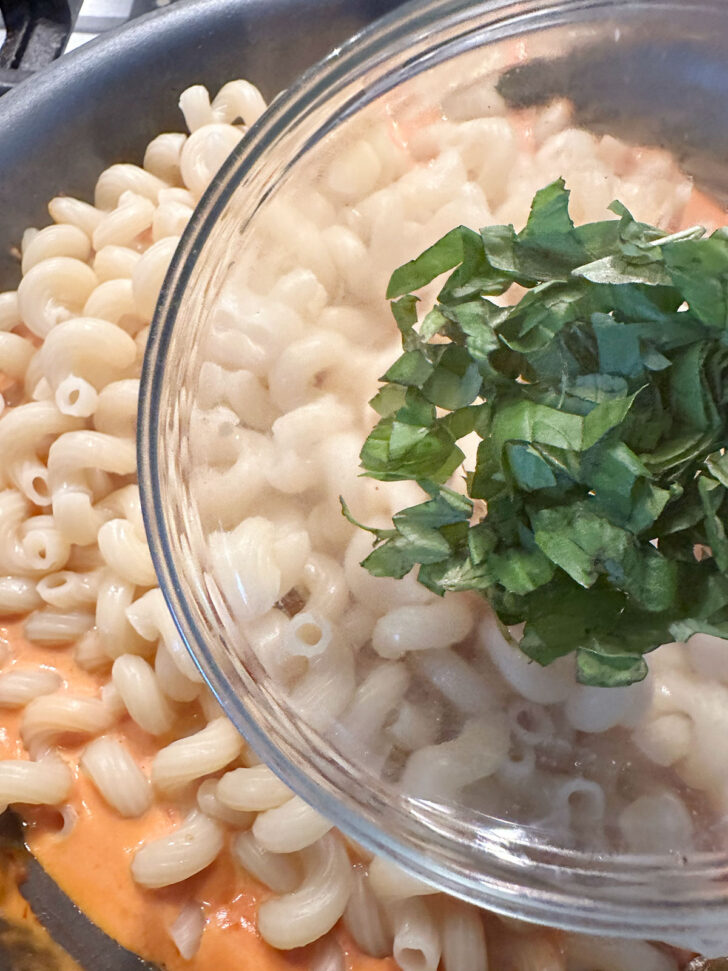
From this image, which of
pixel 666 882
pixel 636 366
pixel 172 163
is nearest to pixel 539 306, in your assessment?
pixel 636 366

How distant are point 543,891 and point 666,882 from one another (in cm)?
9

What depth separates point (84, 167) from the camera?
1.11m

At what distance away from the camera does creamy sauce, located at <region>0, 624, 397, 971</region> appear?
2.58 feet

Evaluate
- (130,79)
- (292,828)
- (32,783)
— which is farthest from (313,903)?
(130,79)

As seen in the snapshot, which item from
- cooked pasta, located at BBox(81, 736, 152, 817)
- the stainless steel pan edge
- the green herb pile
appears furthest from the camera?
the stainless steel pan edge

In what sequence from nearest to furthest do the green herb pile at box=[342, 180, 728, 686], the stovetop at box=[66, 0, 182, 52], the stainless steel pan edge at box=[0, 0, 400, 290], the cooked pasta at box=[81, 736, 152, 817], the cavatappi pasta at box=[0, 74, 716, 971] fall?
the green herb pile at box=[342, 180, 728, 686] < the cavatappi pasta at box=[0, 74, 716, 971] < the cooked pasta at box=[81, 736, 152, 817] < the stainless steel pan edge at box=[0, 0, 400, 290] < the stovetop at box=[66, 0, 182, 52]

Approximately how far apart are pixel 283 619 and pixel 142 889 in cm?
30

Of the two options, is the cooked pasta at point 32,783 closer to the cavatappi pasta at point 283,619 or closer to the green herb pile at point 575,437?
the cavatappi pasta at point 283,619

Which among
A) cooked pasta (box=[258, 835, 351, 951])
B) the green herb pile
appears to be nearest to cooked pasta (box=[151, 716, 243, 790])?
cooked pasta (box=[258, 835, 351, 951])

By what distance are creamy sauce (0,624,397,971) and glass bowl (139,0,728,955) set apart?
191 mm

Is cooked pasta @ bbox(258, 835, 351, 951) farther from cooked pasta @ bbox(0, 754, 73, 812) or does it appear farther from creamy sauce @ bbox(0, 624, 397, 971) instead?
cooked pasta @ bbox(0, 754, 73, 812)

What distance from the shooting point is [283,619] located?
0.74 meters

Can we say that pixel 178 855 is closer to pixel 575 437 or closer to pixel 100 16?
pixel 575 437

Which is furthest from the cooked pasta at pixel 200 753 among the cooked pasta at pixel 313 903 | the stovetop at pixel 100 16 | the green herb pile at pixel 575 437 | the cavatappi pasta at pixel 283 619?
the stovetop at pixel 100 16
